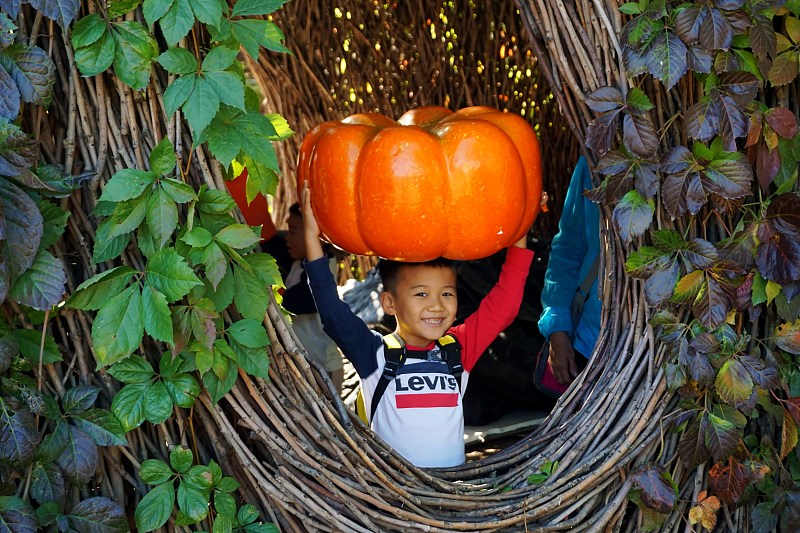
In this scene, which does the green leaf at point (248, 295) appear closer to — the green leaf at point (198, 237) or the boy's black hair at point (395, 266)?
the green leaf at point (198, 237)

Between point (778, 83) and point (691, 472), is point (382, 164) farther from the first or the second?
point (691, 472)

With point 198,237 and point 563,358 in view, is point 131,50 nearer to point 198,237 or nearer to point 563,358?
point 198,237

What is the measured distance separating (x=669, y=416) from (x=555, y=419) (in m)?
0.28

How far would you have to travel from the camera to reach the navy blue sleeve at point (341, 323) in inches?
78.8

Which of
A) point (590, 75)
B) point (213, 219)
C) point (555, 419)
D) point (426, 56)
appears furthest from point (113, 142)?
point (426, 56)

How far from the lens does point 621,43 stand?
70.1 inches

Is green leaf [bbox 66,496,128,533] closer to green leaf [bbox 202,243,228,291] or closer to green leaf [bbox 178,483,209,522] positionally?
green leaf [bbox 178,483,209,522]

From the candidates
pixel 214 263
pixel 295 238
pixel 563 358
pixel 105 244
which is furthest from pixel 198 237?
pixel 295 238

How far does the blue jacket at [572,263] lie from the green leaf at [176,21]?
131 cm

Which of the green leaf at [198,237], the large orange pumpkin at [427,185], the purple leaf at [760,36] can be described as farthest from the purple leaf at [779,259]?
the green leaf at [198,237]

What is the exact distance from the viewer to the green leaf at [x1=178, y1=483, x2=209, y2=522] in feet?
5.38

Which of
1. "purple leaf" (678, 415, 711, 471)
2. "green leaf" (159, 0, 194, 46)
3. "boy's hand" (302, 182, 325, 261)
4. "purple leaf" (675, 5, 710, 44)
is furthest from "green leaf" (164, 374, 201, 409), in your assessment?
"purple leaf" (675, 5, 710, 44)

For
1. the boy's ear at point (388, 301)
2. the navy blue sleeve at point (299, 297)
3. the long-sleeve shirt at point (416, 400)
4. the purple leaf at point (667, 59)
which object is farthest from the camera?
the navy blue sleeve at point (299, 297)

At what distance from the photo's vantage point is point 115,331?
1.52 meters
